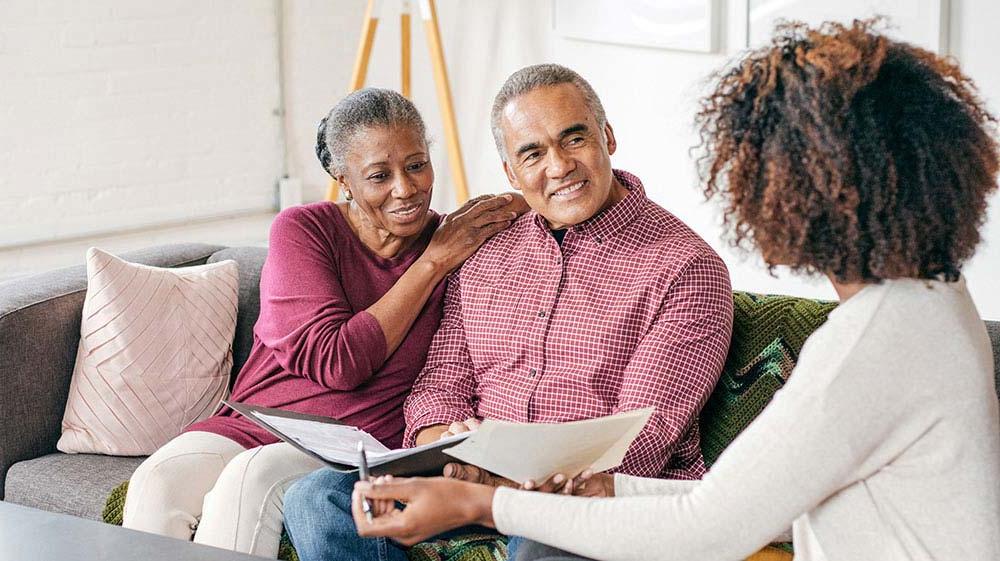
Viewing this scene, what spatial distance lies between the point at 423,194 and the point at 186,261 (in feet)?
2.82

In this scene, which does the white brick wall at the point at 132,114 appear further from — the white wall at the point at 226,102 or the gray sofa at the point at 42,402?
the gray sofa at the point at 42,402

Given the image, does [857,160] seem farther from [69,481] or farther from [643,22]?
[643,22]

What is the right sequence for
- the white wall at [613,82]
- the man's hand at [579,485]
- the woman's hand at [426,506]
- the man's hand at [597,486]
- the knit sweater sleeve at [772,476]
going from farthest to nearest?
the white wall at [613,82] → the man's hand at [597,486] → the man's hand at [579,485] → the woman's hand at [426,506] → the knit sweater sleeve at [772,476]

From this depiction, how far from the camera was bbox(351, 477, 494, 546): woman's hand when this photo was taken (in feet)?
4.65

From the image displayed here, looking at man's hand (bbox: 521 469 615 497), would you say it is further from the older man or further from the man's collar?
the man's collar

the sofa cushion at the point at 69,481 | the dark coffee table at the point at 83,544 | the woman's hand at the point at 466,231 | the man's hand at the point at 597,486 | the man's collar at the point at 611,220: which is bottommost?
the sofa cushion at the point at 69,481

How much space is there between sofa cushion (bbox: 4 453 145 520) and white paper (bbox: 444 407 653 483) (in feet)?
3.67

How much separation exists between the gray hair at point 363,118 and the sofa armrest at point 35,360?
707 mm

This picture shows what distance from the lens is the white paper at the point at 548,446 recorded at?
149cm

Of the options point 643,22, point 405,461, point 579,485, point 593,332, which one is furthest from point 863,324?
point 643,22

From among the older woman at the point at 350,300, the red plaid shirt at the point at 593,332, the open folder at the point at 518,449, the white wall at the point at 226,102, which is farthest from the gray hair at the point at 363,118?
the white wall at the point at 226,102

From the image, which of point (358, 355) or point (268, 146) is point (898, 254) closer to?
point (358, 355)

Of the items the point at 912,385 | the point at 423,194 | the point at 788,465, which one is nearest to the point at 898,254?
the point at 912,385

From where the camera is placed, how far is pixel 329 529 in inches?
76.5
